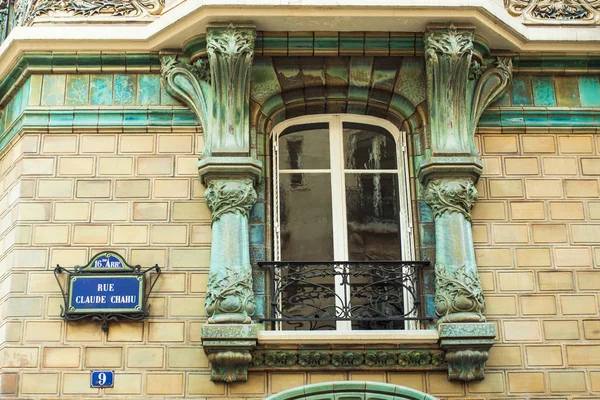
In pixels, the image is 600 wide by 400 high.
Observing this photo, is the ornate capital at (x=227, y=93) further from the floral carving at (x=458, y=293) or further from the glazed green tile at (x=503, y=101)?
the glazed green tile at (x=503, y=101)

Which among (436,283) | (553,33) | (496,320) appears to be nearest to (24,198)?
(436,283)

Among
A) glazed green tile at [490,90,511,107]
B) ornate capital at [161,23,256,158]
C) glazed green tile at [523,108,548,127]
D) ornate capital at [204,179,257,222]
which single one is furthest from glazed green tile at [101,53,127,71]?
glazed green tile at [523,108,548,127]

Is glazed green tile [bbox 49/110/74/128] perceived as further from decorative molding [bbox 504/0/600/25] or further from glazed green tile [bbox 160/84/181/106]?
decorative molding [bbox 504/0/600/25]

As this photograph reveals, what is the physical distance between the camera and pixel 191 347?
34.9ft

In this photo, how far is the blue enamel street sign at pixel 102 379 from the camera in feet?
34.3

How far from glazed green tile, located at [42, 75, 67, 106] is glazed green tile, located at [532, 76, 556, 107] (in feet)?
17.2

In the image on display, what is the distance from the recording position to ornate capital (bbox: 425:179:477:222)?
11.1 metres

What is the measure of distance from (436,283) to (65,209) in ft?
12.9

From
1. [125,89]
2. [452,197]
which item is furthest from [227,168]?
[452,197]

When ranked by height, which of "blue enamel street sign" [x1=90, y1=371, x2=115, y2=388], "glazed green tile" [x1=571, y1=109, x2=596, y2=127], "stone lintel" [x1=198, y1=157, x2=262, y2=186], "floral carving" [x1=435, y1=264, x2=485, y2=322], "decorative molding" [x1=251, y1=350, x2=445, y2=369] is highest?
"glazed green tile" [x1=571, y1=109, x2=596, y2=127]

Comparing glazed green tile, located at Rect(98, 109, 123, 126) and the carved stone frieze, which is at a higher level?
the carved stone frieze

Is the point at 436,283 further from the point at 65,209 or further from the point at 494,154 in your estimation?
the point at 65,209

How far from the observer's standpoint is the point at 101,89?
11750 millimetres

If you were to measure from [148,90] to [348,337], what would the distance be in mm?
3574
